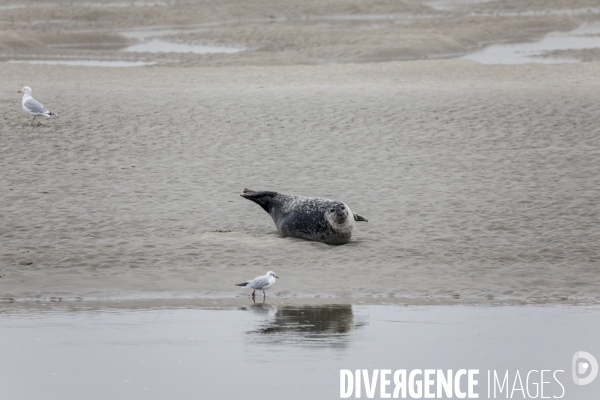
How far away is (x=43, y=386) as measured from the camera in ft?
22.5

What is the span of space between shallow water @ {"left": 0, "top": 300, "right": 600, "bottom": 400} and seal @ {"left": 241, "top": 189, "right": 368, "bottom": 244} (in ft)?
7.08

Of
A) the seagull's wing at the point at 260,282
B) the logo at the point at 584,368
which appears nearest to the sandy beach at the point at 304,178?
the seagull's wing at the point at 260,282

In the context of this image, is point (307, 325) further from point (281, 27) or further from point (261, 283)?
point (281, 27)

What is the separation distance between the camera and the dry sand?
10492 mm

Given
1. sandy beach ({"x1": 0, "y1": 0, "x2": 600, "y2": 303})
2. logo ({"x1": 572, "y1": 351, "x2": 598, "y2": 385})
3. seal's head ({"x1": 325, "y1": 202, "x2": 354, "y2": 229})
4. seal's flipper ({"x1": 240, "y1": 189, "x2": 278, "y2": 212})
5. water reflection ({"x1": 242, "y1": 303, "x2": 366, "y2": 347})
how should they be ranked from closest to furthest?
1. logo ({"x1": 572, "y1": 351, "x2": 598, "y2": 385})
2. water reflection ({"x1": 242, "y1": 303, "x2": 366, "y2": 347})
3. sandy beach ({"x1": 0, "y1": 0, "x2": 600, "y2": 303})
4. seal's head ({"x1": 325, "y1": 202, "x2": 354, "y2": 229})
5. seal's flipper ({"x1": 240, "y1": 189, "x2": 278, "y2": 212})

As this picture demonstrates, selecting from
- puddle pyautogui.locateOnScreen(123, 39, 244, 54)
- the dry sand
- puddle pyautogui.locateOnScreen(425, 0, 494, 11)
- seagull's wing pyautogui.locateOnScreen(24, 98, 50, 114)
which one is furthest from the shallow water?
puddle pyautogui.locateOnScreen(425, 0, 494, 11)

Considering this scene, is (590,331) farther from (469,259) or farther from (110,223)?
(110,223)

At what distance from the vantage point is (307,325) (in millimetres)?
8477

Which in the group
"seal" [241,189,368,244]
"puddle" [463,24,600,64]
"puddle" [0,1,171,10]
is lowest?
"seal" [241,189,368,244]

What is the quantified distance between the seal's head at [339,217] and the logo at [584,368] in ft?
13.6

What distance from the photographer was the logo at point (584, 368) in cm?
718

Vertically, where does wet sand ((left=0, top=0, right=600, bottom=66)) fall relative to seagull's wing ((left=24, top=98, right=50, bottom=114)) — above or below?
above

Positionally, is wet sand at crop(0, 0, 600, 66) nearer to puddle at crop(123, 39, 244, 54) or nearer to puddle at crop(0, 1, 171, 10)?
puddle at crop(0, 1, 171, 10)

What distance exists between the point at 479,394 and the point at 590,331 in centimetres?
199
